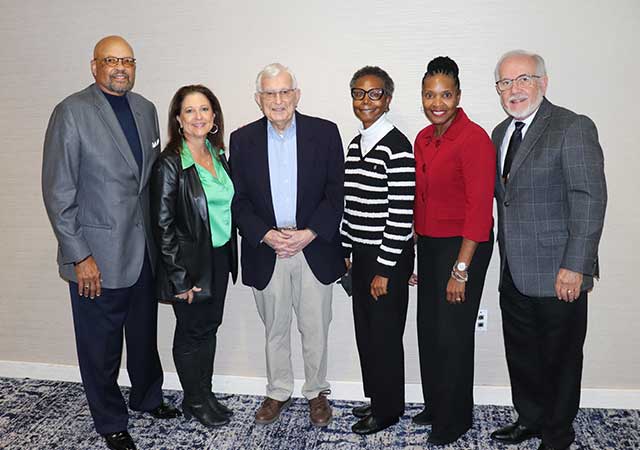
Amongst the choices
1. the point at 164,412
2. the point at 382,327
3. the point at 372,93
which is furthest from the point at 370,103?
the point at 164,412

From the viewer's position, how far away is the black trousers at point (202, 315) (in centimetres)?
265

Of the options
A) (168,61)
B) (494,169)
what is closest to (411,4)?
(494,169)

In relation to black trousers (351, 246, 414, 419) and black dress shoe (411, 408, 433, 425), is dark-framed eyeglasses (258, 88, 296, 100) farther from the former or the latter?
black dress shoe (411, 408, 433, 425)

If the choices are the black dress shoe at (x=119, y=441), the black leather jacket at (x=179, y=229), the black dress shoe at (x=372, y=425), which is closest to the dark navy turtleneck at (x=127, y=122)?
the black leather jacket at (x=179, y=229)

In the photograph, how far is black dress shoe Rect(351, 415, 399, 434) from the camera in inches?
107

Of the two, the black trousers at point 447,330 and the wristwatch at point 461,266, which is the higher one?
the wristwatch at point 461,266

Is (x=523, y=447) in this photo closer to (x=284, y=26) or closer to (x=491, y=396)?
(x=491, y=396)

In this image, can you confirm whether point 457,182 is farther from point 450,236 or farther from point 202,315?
point 202,315

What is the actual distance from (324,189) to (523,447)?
5.04 feet

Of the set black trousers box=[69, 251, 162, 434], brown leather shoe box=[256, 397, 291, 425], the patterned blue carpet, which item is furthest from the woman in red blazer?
black trousers box=[69, 251, 162, 434]

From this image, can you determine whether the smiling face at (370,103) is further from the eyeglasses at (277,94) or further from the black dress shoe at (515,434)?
the black dress shoe at (515,434)

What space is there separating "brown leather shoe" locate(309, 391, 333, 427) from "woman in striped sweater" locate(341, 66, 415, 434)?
196mm

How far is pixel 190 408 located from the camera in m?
2.82

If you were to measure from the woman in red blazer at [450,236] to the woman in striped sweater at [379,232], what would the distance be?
9cm
